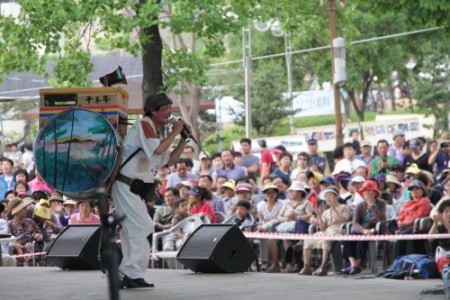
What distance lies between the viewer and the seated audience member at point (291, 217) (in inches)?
706

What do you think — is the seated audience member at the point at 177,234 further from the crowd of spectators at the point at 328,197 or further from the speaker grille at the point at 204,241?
the speaker grille at the point at 204,241

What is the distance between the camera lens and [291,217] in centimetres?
1806

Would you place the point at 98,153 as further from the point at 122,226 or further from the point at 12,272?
the point at 12,272

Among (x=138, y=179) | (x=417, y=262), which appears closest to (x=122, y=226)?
(x=138, y=179)

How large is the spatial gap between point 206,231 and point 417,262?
3.40 m

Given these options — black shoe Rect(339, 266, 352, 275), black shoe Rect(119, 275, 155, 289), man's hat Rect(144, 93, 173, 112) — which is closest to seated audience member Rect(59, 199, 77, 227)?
black shoe Rect(339, 266, 352, 275)

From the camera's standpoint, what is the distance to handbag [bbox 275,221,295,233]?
59.0 ft

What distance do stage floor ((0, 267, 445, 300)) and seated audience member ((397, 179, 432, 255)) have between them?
153 inches

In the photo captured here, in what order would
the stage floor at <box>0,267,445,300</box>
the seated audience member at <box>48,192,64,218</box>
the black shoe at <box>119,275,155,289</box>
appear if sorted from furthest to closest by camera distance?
A: the seated audience member at <box>48,192,64,218</box>, the black shoe at <box>119,275,155,289</box>, the stage floor at <box>0,267,445,300</box>

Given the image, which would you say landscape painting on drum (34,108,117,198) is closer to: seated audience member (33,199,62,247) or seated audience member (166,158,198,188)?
seated audience member (33,199,62,247)

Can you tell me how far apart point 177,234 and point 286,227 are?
1.60m

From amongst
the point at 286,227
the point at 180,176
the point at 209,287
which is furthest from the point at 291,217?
the point at 209,287

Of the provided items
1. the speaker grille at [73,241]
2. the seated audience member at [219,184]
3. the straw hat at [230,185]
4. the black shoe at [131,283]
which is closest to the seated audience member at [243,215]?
the straw hat at [230,185]

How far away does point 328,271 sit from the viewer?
1747 centimetres
